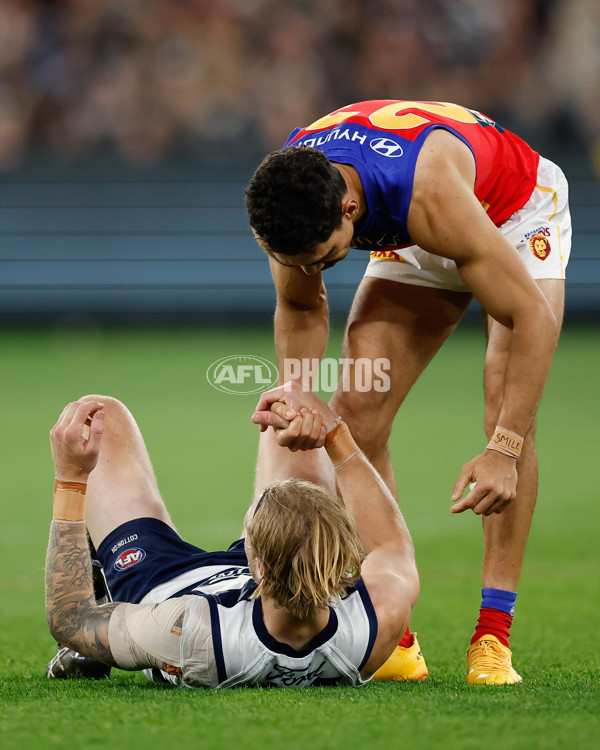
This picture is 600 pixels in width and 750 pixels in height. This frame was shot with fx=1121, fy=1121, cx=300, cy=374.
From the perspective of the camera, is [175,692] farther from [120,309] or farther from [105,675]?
[120,309]

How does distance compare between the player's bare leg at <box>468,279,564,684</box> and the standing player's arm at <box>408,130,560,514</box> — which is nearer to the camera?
the standing player's arm at <box>408,130,560,514</box>

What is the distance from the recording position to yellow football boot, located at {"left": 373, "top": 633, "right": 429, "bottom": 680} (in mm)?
3596

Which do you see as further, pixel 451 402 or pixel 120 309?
pixel 120 309

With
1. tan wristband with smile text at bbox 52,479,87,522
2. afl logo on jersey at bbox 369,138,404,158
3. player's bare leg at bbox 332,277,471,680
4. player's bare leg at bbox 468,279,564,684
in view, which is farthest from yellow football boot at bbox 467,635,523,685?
afl logo on jersey at bbox 369,138,404,158

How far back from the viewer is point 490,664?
3594 mm

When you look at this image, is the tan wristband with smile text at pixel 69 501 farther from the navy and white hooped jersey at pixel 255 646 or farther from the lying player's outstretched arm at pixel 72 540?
the navy and white hooped jersey at pixel 255 646

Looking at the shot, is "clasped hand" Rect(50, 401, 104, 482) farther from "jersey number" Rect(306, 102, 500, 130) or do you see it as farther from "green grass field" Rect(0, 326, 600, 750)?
"jersey number" Rect(306, 102, 500, 130)

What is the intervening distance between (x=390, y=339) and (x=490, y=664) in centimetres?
130

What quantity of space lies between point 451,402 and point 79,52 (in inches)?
388

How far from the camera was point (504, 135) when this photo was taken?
410 centimetres

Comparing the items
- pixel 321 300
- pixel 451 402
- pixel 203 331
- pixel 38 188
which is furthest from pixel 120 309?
pixel 321 300

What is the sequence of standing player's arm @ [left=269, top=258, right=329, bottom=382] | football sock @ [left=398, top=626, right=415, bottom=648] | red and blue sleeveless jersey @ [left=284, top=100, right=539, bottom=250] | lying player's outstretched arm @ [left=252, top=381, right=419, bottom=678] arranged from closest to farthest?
lying player's outstretched arm @ [left=252, top=381, right=419, bottom=678] → red and blue sleeveless jersey @ [left=284, top=100, right=539, bottom=250] → football sock @ [left=398, top=626, right=415, bottom=648] → standing player's arm @ [left=269, top=258, right=329, bottom=382]

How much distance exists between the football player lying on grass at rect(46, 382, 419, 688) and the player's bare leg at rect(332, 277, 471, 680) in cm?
77

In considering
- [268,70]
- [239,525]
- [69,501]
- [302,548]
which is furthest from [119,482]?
[268,70]
